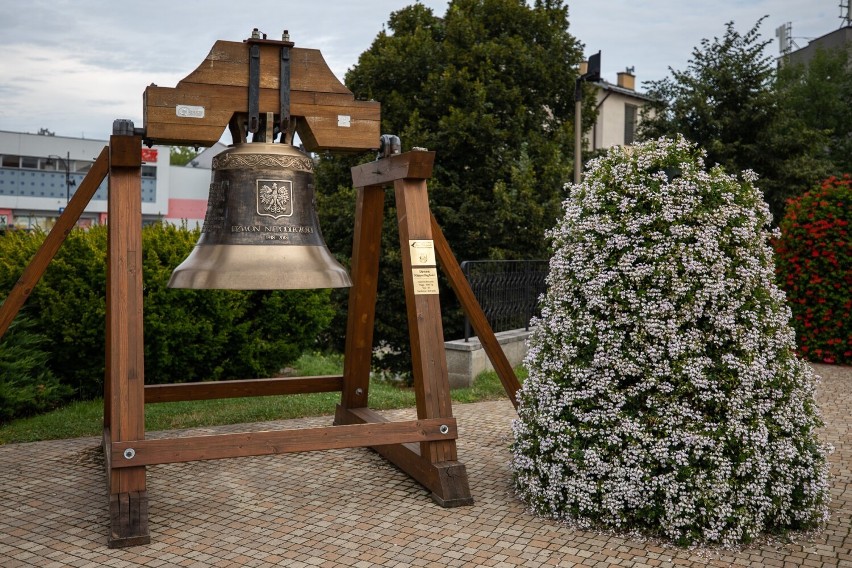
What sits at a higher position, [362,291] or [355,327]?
[362,291]

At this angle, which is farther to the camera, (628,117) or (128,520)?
(628,117)

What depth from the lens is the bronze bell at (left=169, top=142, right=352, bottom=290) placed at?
4.84m

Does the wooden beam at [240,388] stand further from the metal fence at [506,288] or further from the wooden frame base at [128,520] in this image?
the metal fence at [506,288]

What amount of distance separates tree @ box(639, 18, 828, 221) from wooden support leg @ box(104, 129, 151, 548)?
1665cm

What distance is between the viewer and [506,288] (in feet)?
38.7

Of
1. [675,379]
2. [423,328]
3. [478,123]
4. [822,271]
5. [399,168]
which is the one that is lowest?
[675,379]

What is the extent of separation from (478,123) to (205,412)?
954 cm

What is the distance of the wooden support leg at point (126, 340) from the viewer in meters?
4.67

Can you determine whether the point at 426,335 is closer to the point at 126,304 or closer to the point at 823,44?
the point at 126,304

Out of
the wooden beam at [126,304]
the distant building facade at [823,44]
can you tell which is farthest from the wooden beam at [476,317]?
the distant building facade at [823,44]

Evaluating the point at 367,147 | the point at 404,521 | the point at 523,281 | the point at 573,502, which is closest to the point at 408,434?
the point at 404,521

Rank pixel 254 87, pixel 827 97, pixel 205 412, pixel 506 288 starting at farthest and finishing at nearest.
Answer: pixel 827 97 → pixel 506 288 → pixel 205 412 → pixel 254 87

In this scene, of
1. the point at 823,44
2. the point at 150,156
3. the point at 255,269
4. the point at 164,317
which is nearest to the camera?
the point at 255,269

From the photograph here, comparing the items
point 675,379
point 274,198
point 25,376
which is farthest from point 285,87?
point 25,376
